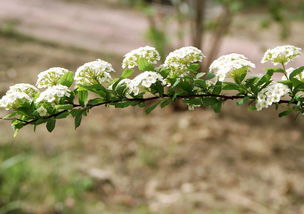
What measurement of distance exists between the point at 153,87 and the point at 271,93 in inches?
12.2

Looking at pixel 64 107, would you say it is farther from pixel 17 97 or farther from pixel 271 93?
pixel 271 93

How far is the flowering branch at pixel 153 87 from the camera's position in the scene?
115cm

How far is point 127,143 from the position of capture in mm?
4738

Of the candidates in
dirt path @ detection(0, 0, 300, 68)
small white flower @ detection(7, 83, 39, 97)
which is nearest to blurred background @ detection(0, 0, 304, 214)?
dirt path @ detection(0, 0, 300, 68)

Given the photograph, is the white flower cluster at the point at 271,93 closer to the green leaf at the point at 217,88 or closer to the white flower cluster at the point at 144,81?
the green leaf at the point at 217,88

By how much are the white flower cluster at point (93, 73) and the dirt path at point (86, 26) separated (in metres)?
6.39

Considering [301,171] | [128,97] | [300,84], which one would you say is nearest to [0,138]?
[301,171]


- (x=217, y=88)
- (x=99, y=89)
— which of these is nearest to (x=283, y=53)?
(x=217, y=88)

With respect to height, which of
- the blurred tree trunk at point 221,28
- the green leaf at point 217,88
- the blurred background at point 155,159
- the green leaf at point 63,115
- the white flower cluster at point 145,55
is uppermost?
the blurred tree trunk at point 221,28

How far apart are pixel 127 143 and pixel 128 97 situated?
3509 millimetres

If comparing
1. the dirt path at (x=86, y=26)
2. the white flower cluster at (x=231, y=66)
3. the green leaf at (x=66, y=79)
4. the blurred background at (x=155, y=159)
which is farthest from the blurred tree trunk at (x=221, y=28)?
the green leaf at (x=66, y=79)

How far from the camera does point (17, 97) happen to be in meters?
1.14

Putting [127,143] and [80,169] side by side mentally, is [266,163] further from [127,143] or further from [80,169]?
[80,169]

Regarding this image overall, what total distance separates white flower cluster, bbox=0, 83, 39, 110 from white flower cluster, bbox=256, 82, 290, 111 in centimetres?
60
